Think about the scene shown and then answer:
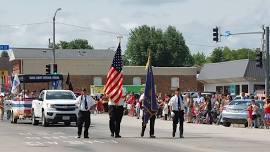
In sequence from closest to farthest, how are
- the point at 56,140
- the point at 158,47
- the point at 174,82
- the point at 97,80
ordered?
1. the point at 56,140
2. the point at 97,80
3. the point at 174,82
4. the point at 158,47

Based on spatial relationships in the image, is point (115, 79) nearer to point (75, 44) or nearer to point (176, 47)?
point (176, 47)

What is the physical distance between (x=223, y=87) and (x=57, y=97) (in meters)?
51.1

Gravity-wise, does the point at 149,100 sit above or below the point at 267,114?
above

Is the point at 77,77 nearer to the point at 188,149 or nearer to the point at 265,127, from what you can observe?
the point at 265,127

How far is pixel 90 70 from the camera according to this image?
96.9 m

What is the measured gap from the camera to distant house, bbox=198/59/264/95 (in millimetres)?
75719

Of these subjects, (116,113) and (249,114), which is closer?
(116,113)

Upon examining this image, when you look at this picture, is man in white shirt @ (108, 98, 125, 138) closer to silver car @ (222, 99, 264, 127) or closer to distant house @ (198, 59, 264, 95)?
silver car @ (222, 99, 264, 127)

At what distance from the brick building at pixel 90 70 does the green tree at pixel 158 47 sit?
1148 inches

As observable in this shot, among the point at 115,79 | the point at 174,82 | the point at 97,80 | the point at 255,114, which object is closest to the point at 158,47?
the point at 174,82

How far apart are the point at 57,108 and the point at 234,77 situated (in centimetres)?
4718

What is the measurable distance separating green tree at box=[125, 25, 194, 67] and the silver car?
90.8m

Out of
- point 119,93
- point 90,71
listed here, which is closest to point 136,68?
point 90,71

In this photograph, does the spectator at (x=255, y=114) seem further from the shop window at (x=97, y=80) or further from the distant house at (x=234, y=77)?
the shop window at (x=97, y=80)
